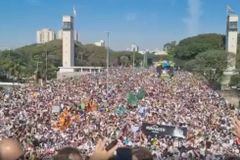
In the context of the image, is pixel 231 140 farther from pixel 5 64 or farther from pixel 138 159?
pixel 5 64

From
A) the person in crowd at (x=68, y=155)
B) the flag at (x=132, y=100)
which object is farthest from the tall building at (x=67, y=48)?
the person in crowd at (x=68, y=155)

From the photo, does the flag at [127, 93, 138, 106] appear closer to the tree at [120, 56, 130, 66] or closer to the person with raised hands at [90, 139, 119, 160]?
the person with raised hands at [90, 139, 119, 160]

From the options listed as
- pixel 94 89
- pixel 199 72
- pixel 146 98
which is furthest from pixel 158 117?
pixel 199 72

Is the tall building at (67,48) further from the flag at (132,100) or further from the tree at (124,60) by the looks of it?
the flag at (132,100)

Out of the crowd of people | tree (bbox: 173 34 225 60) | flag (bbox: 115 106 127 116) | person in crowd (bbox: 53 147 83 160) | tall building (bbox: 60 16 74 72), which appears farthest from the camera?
tree (bbox: 173 34 225 60)

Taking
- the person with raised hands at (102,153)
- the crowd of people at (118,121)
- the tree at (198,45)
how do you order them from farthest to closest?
the tree at (198,45) < the crowd of people at (118,121) < the person with raised hands at (102,153)

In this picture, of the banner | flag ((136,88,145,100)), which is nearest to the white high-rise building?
flag ((136,88,145,100))

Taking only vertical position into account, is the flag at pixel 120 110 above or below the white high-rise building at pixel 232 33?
below
